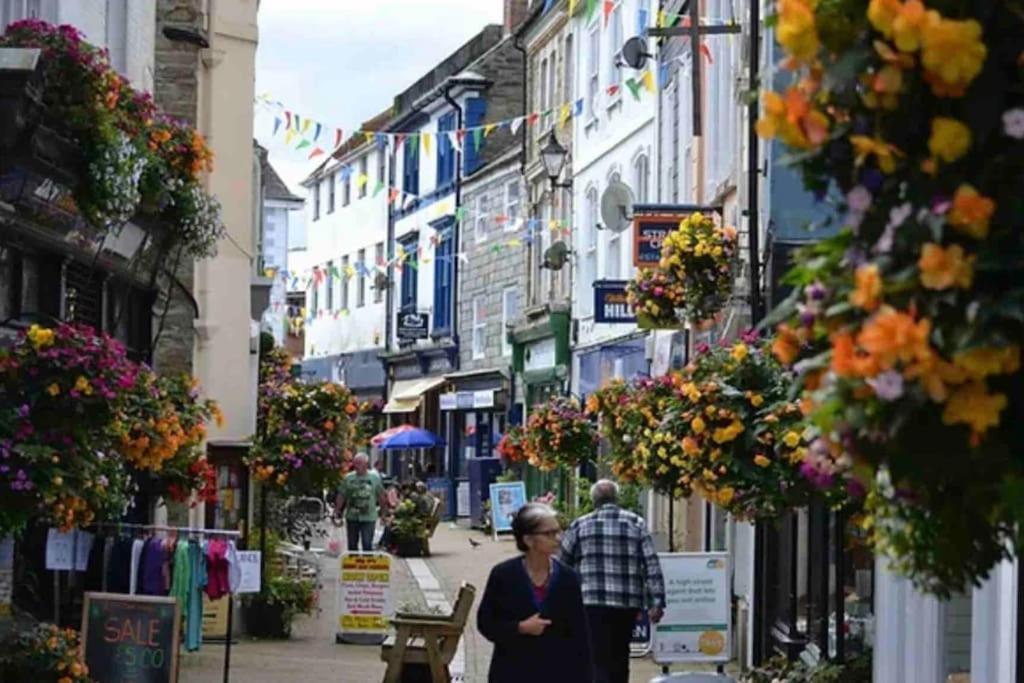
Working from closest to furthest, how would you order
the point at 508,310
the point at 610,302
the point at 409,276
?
the point at 610,302, the point at 508,310, the point at 409,276

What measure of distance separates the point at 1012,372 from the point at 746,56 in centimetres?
1570

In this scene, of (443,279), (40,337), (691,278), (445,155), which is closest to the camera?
(40,337)

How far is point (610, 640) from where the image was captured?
14805 mm

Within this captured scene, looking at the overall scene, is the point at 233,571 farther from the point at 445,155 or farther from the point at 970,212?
the point at 445,155

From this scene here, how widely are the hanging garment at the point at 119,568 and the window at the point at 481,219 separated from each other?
109 ft

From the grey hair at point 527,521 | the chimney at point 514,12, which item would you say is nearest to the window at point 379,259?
the chimney at point 514,12

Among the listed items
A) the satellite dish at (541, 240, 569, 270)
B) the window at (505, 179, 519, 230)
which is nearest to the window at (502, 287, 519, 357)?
the window at (505, 179, 519, 230)

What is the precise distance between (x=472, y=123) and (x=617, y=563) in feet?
119

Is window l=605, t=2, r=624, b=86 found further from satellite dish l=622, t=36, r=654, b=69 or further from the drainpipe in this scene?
the drainpipe

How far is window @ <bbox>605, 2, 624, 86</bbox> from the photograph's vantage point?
33562 mm

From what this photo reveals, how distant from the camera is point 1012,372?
3514 mm

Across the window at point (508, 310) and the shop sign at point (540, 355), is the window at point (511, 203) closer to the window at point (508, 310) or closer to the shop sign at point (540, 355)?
the window at point (508, 310)

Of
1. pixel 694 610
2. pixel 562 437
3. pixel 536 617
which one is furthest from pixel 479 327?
pixel 536 617

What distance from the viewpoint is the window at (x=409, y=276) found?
179 ft
